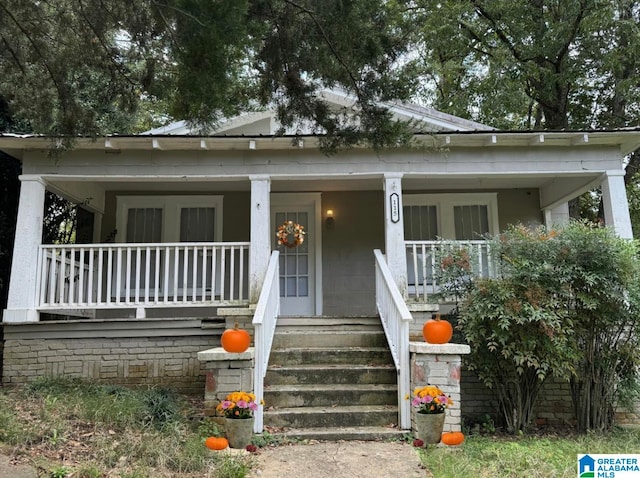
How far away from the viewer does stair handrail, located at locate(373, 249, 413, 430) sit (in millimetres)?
4984

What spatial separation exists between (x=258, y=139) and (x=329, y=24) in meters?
2.83

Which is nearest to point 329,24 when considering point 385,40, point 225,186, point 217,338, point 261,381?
point 385,40

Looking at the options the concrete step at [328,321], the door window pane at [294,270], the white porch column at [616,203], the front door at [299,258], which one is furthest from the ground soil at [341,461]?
the white porch column at [616,203]

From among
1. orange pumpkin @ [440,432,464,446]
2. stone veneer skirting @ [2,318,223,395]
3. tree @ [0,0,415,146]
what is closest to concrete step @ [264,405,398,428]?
orange pumpkin @ [440,432,464,446]

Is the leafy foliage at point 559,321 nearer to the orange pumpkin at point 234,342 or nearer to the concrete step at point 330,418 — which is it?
the concrete step at point 330,418

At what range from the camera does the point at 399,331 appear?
17.6ft

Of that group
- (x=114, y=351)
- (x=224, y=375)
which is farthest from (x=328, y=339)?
(x=114, y=351)

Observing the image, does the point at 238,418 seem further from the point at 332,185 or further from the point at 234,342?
the point at 332,185

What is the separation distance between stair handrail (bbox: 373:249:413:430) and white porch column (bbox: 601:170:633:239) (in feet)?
10.4

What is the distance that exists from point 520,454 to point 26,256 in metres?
6.27

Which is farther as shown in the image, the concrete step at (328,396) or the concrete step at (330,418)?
the concrete step at (328,396)

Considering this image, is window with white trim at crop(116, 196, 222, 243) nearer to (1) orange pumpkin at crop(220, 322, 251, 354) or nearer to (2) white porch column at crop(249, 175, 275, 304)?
(2) white porch column at crop(249, 175, 275, 304)

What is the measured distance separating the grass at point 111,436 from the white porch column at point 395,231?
309 centimetres

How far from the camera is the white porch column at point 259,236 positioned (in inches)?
267
